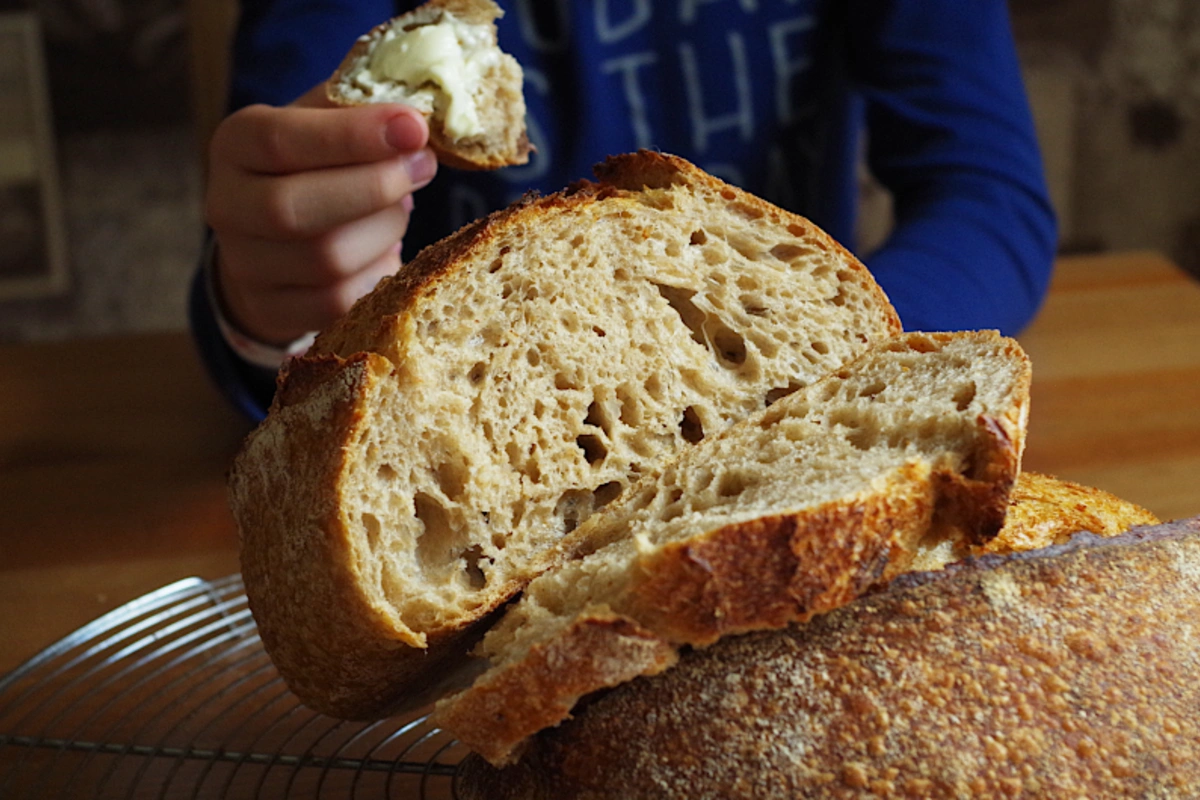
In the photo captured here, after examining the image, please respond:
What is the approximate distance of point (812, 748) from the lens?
71 centimetres

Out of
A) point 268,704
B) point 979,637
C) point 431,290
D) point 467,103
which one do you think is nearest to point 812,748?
point 979,637

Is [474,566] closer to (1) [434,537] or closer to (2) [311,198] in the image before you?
(1) [434,537]

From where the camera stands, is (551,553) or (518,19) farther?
(518,19)

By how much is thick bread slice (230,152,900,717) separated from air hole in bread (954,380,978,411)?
0.51 ft

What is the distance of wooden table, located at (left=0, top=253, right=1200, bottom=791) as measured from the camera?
4.48ft

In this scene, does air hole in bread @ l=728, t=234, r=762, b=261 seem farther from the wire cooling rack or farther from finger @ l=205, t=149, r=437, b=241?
the wire cooling rack

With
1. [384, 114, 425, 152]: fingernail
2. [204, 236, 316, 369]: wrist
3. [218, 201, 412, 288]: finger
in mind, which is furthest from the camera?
[204, 236, 316, 369]: wrist

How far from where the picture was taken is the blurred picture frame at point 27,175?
353cm

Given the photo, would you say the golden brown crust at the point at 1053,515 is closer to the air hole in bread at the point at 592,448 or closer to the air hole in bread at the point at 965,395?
the air hole in bread at the point at 965,395

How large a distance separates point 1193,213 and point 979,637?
10.7 ft

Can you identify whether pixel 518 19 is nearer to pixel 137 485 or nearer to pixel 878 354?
pixel 137 485

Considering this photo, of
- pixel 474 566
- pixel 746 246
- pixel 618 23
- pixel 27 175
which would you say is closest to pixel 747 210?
pixel 746 246

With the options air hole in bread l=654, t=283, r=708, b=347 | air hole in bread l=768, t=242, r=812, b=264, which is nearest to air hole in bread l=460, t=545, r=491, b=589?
air hole in bread l=654, t=283, r=708, b=347

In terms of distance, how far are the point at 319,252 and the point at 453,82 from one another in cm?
29
